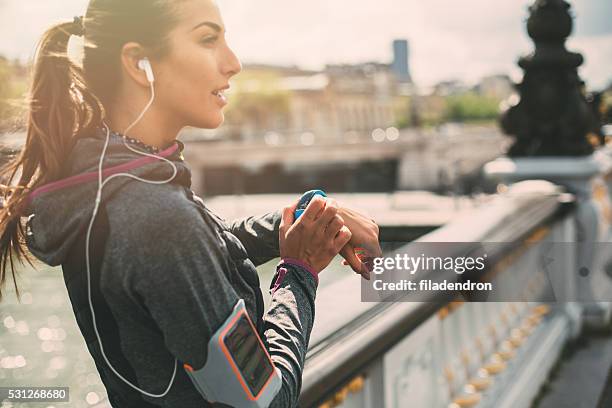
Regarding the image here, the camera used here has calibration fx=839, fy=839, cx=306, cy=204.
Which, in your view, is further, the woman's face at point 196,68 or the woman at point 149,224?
the woman's face at point 196,68

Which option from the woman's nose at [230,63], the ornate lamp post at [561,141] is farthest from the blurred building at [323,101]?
the woman's nose at [230,63]

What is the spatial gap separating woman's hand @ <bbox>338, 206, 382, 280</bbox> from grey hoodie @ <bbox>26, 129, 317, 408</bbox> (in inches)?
5.4

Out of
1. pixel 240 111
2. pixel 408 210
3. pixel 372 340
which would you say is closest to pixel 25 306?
pixel 372 340

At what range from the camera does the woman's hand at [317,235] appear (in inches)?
37.3

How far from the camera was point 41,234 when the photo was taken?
0.83m

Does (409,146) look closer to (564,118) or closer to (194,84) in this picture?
(564,118)

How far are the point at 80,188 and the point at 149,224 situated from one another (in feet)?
0.31

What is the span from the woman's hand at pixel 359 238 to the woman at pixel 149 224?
4cm

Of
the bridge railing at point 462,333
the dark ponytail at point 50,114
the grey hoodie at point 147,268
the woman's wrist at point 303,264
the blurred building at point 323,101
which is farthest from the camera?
the blurred building at point 323,101

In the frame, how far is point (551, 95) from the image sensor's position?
430 centimetres

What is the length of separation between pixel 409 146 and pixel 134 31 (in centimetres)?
2903

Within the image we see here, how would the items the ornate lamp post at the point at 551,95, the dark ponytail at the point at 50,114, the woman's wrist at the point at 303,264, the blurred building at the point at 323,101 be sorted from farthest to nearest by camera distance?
the blurred building at the point at 323,101 < the ornate lamp post at the point at 551,95 < the woman's wrist at the point at 303,264 < the dark ponytail at the point at 50,114

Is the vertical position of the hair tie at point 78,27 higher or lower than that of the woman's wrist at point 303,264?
higher

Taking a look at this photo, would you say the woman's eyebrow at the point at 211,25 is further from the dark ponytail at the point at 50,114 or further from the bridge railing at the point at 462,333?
the bridge railing at the point at 462,333
